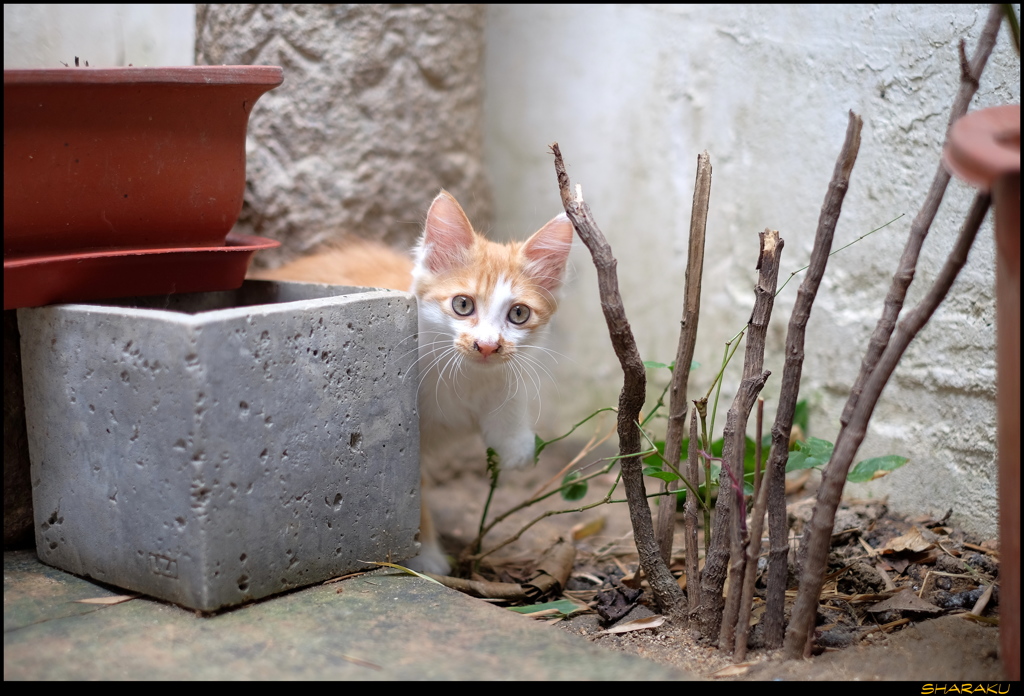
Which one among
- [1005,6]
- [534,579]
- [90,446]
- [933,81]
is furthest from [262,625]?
[933,81]

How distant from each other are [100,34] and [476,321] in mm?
2908

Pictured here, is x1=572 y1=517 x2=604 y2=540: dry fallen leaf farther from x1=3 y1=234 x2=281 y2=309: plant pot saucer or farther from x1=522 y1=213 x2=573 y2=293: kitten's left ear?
x1=3 y1=234 x2=281 y2=309: plant pot saucer

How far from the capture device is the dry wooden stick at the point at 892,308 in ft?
5.34

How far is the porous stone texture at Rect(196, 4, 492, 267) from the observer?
3.18m

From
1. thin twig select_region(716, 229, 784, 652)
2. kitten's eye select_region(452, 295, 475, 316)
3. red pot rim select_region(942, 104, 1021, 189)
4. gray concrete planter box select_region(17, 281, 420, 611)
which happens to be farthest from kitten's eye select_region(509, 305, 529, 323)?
red pot rim select_region(942, 104, 1021, 189)

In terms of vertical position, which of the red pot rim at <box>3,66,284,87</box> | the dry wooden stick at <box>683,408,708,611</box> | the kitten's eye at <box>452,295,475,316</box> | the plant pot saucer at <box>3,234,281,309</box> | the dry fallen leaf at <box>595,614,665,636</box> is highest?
the red pot rim at <box>3,66,284,87</box>

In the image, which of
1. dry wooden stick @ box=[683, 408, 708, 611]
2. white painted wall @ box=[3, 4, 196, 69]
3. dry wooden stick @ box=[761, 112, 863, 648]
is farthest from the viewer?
white painted wall @ box=[3, 4, 196, 69]

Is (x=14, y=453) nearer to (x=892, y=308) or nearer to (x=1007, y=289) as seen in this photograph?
(x=892, y=308)

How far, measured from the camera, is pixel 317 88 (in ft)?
10.6

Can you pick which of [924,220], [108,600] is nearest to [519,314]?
[924,220]

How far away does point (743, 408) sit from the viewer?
5.90 ft

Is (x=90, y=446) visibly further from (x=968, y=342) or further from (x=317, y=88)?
(x=968, y=342)

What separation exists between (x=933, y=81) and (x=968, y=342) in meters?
0.76

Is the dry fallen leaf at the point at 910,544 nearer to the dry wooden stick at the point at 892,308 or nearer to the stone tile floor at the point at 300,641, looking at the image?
the dry wooden stick at the point at 892,308
